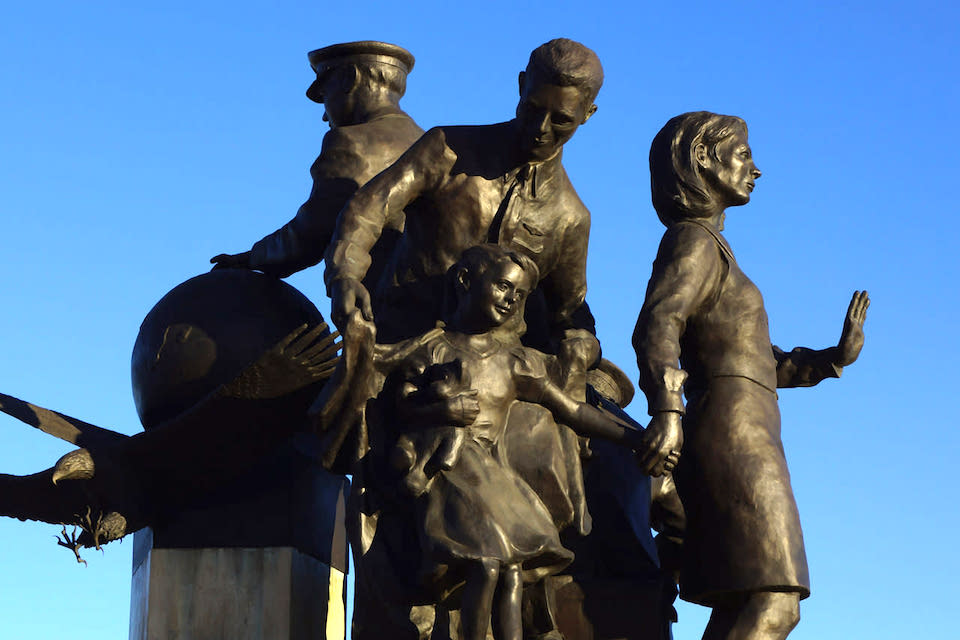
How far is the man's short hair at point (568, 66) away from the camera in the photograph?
9711 millimetres

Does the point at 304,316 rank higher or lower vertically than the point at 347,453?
higher

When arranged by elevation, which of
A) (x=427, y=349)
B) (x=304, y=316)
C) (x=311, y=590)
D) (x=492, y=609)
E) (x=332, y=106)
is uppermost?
(x=332, y=106)

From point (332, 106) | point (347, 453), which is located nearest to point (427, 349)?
point (347, 453)

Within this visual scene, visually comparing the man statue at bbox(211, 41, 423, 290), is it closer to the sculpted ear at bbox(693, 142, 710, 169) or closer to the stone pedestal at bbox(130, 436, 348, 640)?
the stone pedestal at bbox(130, 436, 348, 640)

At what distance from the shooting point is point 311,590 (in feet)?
35.5

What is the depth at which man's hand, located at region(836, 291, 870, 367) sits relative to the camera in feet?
33.6

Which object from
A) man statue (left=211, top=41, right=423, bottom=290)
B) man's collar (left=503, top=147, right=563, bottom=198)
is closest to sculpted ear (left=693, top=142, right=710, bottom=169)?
man's collar (left=503, top=147, right=563, bottom=198)

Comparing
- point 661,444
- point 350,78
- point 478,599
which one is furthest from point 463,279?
point 350,78

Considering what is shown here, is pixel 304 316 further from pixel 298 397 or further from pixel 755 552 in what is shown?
pixel 755 552

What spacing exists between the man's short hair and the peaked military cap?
7.14ft

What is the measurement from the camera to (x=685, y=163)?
1020 centimetres

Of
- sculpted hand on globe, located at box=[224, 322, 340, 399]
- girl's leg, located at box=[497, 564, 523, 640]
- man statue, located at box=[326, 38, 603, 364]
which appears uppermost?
man statue, located at box=[326, 38, 603, 364]

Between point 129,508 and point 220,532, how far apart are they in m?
0.51

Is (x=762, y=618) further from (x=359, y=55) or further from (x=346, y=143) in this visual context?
(x=359, y=55)
